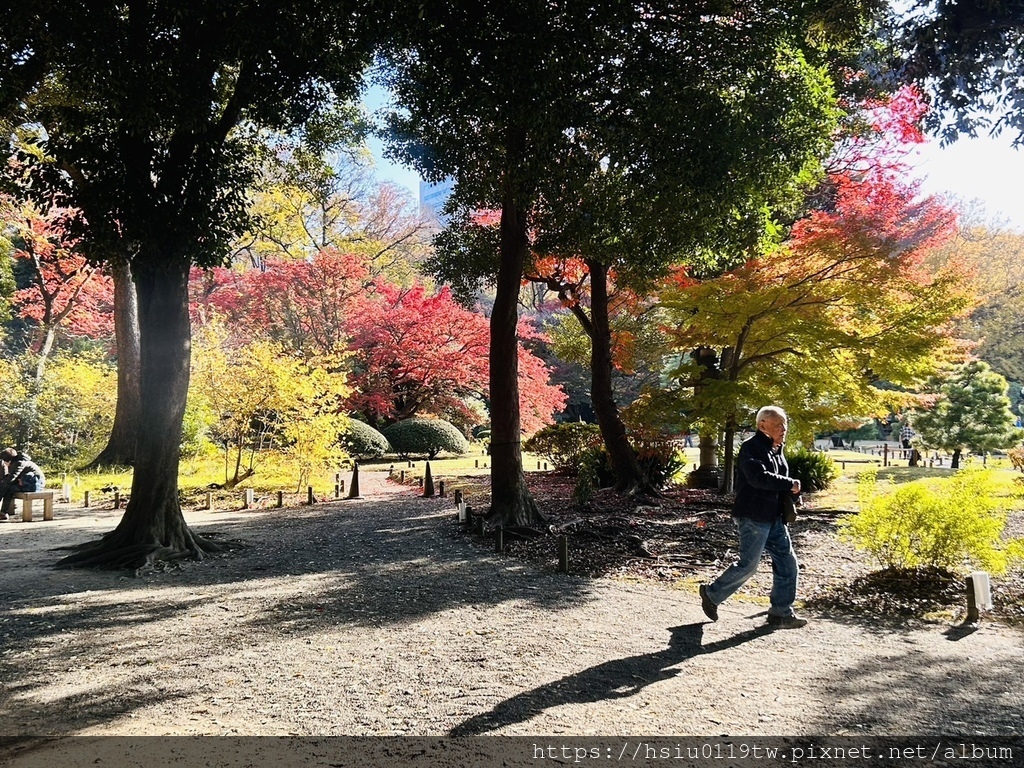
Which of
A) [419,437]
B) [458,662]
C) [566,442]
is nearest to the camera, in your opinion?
[458,662]

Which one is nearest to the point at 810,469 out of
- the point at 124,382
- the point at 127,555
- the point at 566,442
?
the point at 566,442

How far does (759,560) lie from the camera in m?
4.82

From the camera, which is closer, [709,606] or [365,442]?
[709,606]

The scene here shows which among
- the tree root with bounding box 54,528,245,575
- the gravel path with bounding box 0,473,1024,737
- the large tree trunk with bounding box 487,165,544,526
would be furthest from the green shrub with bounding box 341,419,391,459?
the gravel path with bounding box 0,473,1024,737

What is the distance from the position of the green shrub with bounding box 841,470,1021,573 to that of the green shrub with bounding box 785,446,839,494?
7.78m

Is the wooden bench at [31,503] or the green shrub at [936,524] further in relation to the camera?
the wooden bench at [31,503]

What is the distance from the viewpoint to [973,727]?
126 inches

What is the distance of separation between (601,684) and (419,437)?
1952 centimetres

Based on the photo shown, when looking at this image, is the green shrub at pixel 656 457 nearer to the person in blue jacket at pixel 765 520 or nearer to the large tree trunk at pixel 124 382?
the person in blue jacket at pixel 765 520

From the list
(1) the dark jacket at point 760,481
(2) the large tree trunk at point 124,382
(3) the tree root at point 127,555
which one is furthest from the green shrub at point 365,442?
(1) the dark jacket at point 760,481

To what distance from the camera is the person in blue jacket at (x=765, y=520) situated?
475cm

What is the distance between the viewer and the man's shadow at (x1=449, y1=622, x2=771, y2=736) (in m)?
3.33

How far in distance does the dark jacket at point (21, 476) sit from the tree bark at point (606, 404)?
10896 millimetres

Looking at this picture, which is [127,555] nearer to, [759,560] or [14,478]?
[14,478]
